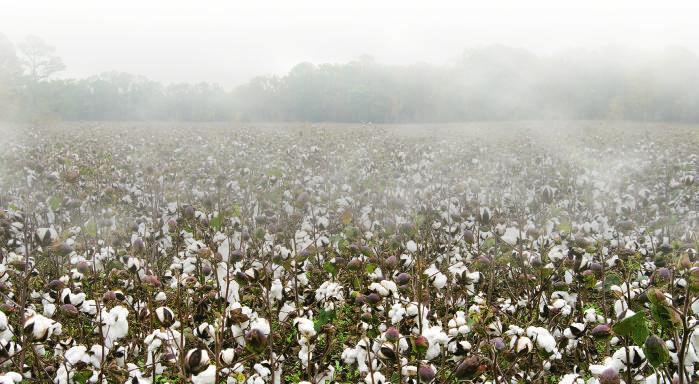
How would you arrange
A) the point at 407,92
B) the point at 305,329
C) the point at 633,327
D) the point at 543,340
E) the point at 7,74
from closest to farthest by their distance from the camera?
the point at 633,327 → the point at 543,340 → the point at 305,329 → the point at 7,74 → the point at 407,92

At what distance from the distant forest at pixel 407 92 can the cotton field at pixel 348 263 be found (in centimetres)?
2806

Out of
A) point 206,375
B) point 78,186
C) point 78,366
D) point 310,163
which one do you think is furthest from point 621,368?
point 310,163

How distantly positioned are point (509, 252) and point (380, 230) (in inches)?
108

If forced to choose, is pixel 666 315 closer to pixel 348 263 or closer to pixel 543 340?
pixel 543 340

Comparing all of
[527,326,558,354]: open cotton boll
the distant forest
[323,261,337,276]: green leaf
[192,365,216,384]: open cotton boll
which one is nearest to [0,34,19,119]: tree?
Answer: the distant forest

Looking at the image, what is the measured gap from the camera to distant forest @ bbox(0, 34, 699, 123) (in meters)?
42.7

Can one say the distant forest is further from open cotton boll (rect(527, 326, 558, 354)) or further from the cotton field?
open cotton boll (rect(527, 326, 558, 354))

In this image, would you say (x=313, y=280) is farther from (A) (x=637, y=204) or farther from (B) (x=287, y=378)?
(A) (x=637, y=204)

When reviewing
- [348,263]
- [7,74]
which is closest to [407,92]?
[7,74]

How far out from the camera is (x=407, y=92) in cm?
5247

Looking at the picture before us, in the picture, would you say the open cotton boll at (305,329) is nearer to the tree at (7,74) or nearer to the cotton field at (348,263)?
the cotton field at (348,263)

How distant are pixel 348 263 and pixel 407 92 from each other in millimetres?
50150

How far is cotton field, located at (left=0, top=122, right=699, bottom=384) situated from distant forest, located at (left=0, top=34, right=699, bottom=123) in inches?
1105

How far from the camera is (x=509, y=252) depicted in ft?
13.6
